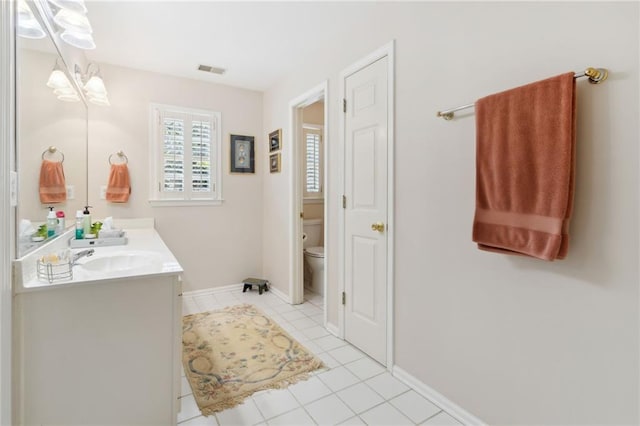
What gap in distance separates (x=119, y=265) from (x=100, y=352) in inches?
28.1

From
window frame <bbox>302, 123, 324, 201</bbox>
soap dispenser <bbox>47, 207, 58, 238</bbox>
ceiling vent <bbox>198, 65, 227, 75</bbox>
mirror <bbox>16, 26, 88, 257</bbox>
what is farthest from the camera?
window frame <bbox>302, 123, 324, 201</bbox>

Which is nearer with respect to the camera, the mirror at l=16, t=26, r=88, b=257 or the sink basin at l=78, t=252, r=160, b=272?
the mirror at l=16, t=26, r=88, b=257

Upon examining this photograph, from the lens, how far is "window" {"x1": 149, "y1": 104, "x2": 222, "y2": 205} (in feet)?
11.0

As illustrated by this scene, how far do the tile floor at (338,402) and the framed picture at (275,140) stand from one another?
2.16 meters

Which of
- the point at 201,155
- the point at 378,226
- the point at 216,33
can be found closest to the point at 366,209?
the point at 378,226

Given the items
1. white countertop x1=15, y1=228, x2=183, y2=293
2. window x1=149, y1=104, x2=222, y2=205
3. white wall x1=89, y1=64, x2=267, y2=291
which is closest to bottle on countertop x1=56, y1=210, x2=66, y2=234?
white countertop x1=15, y1=228, x2=183, y2=293

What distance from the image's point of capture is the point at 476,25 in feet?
5.08

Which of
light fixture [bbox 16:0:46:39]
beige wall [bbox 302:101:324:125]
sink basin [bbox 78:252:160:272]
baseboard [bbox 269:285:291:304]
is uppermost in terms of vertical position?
beige wall [bbox 302:101:324:125]

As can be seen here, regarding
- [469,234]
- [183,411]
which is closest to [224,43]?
[469,234]

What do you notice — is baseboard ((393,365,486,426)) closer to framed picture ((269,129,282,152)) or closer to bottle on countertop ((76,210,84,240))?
bottle on countertop ((76,210,84,240))

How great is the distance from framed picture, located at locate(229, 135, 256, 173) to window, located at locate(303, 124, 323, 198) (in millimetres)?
707

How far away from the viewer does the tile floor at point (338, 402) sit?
64.1 inches

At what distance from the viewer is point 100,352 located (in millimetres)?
1332

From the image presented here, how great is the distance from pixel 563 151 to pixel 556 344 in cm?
75
